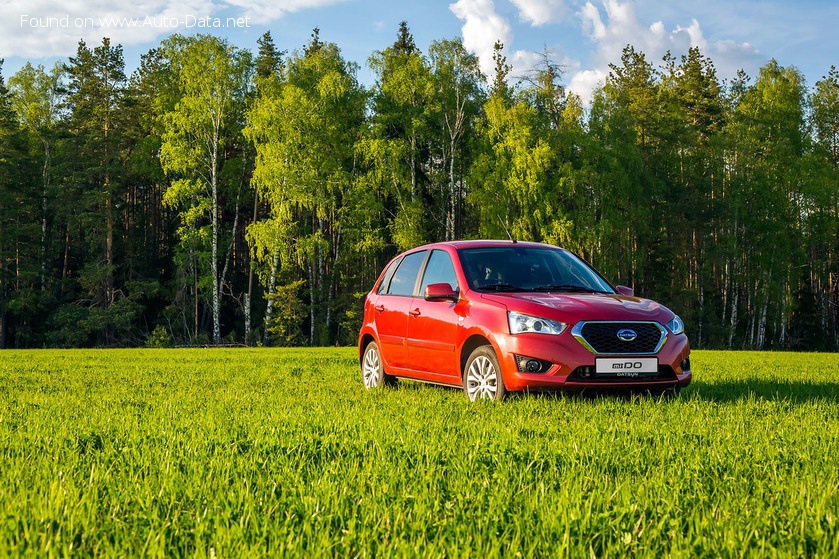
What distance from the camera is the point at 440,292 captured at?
8.84 metres

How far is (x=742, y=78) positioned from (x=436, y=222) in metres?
25.1

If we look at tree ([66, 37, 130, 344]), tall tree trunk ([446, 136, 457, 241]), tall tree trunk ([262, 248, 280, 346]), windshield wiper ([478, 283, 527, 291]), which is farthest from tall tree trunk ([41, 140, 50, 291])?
windshield wiper ([478, 283, 527, 291])

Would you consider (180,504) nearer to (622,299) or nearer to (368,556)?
(368,556)

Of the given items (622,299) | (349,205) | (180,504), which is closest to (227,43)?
(349,205)

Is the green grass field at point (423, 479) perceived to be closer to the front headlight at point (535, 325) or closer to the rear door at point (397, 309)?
the front headlight at point (535, 325)

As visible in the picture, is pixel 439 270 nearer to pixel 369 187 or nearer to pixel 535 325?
pixel 535 325

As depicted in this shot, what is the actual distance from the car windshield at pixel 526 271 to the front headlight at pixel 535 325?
0.93m

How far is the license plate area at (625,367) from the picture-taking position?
311 inches

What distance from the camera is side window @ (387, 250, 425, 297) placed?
1007cm

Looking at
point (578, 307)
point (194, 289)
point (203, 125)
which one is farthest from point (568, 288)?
point (194, 289)

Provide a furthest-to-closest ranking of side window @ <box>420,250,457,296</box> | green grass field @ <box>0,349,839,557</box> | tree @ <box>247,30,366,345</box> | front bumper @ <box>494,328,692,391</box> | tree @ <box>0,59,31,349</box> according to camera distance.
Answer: tree @ <box>0,59,31,349</box> < tree @ <box>247,30,366,345</box> < side window @ <box>420,250,457,296</box> < front bumper @ <box>494,328,692,391</box> < green grass field @ <box>0,349,839,557</box>

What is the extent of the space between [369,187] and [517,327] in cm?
3619

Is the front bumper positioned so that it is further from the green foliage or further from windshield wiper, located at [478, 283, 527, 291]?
the green foliage

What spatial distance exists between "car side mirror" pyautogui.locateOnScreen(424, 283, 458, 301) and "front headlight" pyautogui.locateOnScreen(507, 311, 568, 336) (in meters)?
1.05
